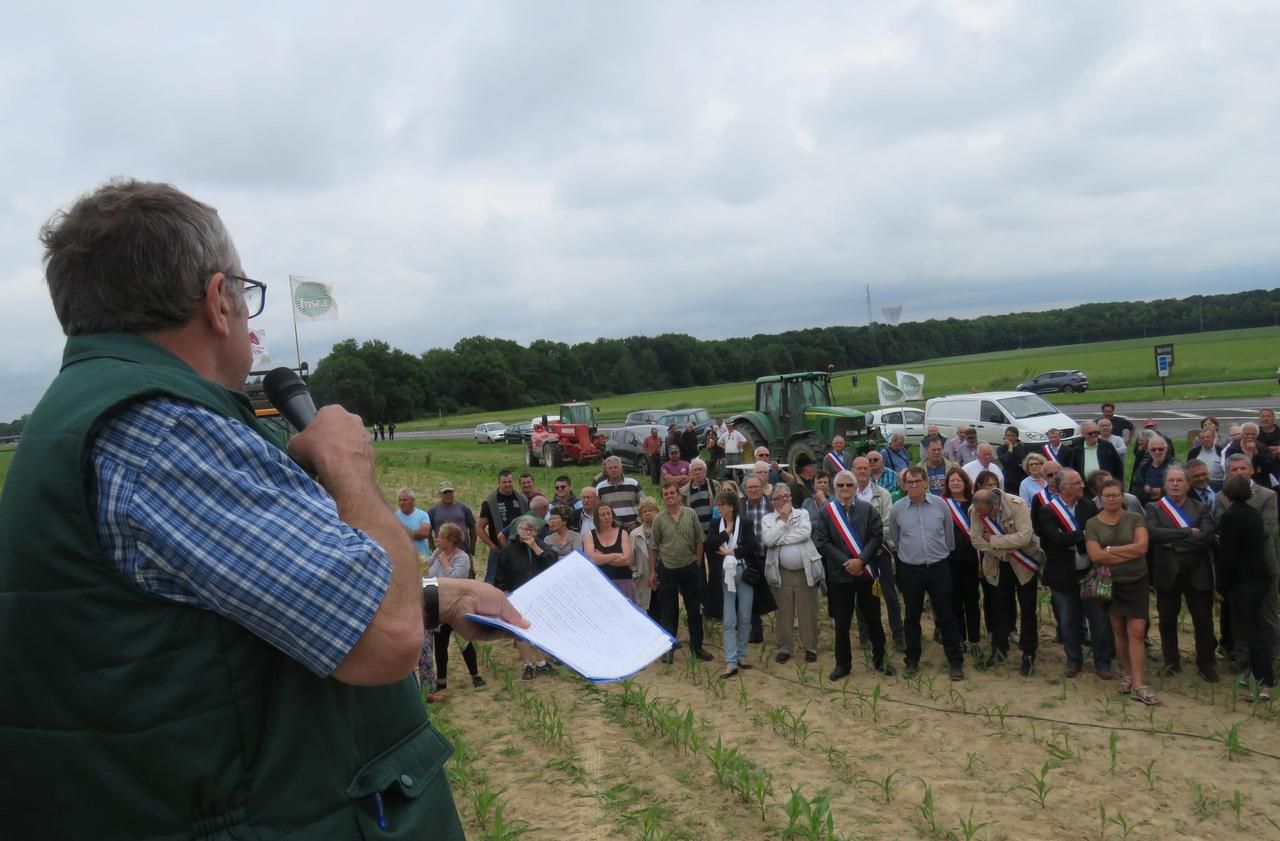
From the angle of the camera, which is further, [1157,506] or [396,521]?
[1157,506]

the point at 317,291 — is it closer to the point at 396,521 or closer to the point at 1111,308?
the point at 396,521

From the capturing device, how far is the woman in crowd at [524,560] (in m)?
8.75

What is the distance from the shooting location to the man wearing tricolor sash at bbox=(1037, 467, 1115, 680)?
25.3ft

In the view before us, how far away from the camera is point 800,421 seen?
19.3 meters

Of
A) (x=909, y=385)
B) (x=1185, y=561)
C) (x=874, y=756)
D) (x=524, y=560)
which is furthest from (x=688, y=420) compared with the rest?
(x=874, y=756)

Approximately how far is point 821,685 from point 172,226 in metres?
7.56

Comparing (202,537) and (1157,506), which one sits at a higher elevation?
(202,537)

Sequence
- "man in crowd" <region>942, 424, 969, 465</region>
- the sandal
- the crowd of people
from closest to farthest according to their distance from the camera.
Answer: the sandal
the crowd of people
"man in crowd" <region>942, 424, 969, 465</region>

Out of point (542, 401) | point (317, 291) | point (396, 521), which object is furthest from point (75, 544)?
point (542, 401)

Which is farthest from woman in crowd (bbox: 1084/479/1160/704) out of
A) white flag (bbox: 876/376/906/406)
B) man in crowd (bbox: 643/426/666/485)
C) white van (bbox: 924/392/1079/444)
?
white flag (bbox: 876/376/906/406)

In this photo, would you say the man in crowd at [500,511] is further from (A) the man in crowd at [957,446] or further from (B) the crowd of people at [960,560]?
(A) the man in crowd at [957,446]

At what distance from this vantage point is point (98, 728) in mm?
1146

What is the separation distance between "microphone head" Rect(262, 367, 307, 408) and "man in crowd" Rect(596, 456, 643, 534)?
28.8 feet

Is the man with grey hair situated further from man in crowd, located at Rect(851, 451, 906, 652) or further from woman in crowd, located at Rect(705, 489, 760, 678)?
man in crowd, located at Rect(851, 451, 906, 652)
